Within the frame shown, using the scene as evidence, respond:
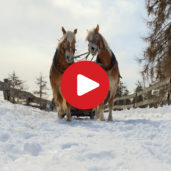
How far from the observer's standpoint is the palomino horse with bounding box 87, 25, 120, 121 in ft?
19.8

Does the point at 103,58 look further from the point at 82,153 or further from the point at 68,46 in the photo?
the point at 82,153

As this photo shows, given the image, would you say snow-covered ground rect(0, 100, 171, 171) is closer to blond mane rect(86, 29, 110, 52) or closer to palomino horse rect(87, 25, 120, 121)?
palomino horse rect(87, 25, 120, 121)

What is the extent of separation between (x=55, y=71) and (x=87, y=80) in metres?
0.89

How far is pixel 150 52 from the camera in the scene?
12352mm

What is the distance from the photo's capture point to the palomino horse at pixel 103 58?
19.8 ft

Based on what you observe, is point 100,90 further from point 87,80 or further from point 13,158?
point 13,158

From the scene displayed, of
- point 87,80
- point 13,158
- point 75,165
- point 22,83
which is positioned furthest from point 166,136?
point 22,83

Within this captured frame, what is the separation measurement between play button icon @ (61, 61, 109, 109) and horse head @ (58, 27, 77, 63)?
32 cm

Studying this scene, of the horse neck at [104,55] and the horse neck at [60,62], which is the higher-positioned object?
the horse neck at [104,55]

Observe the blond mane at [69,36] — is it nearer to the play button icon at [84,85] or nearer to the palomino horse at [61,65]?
the palomino horse at [61,65]

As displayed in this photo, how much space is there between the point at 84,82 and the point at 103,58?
102 centimetres

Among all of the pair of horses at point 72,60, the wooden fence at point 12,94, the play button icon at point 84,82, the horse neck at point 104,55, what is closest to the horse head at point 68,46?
the pair of horses at point 72,60

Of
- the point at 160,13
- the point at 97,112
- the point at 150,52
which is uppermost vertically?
the point at 160,13

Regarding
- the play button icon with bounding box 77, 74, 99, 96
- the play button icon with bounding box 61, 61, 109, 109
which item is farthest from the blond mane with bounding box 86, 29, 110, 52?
the play button icon with bounding box 77, 74, 99, 96
